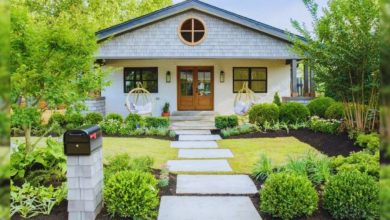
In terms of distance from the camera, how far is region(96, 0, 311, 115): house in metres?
13.3

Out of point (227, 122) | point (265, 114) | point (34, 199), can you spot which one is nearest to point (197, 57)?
point (227, 122)

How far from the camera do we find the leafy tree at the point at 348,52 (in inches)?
245

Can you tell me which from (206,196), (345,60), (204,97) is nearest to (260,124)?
(345,60)

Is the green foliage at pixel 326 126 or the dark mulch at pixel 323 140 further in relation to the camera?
the green foliage at pixel 326 126

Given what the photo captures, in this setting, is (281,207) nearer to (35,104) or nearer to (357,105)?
(35,104)

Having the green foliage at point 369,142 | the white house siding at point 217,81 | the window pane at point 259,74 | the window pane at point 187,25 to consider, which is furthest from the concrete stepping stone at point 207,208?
the window pane at point 259,74

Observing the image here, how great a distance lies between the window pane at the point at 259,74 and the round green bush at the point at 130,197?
39.4 feet

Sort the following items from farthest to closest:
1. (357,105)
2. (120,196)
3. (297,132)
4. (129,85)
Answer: (129,85)
(297,132)
(357,105)
(120,196)

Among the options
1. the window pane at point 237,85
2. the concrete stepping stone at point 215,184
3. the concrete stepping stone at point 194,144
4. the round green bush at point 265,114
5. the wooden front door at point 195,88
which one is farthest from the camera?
the wooden front door at point 195,88

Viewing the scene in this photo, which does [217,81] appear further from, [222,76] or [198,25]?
[198,25]

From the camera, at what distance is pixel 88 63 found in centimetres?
451

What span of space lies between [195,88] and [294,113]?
5.56 metres

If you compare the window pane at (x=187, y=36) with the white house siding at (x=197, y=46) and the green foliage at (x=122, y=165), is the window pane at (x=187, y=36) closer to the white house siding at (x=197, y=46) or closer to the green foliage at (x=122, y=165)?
the white house siding at (x=197, y=46)

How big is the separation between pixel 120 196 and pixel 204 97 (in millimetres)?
11935
